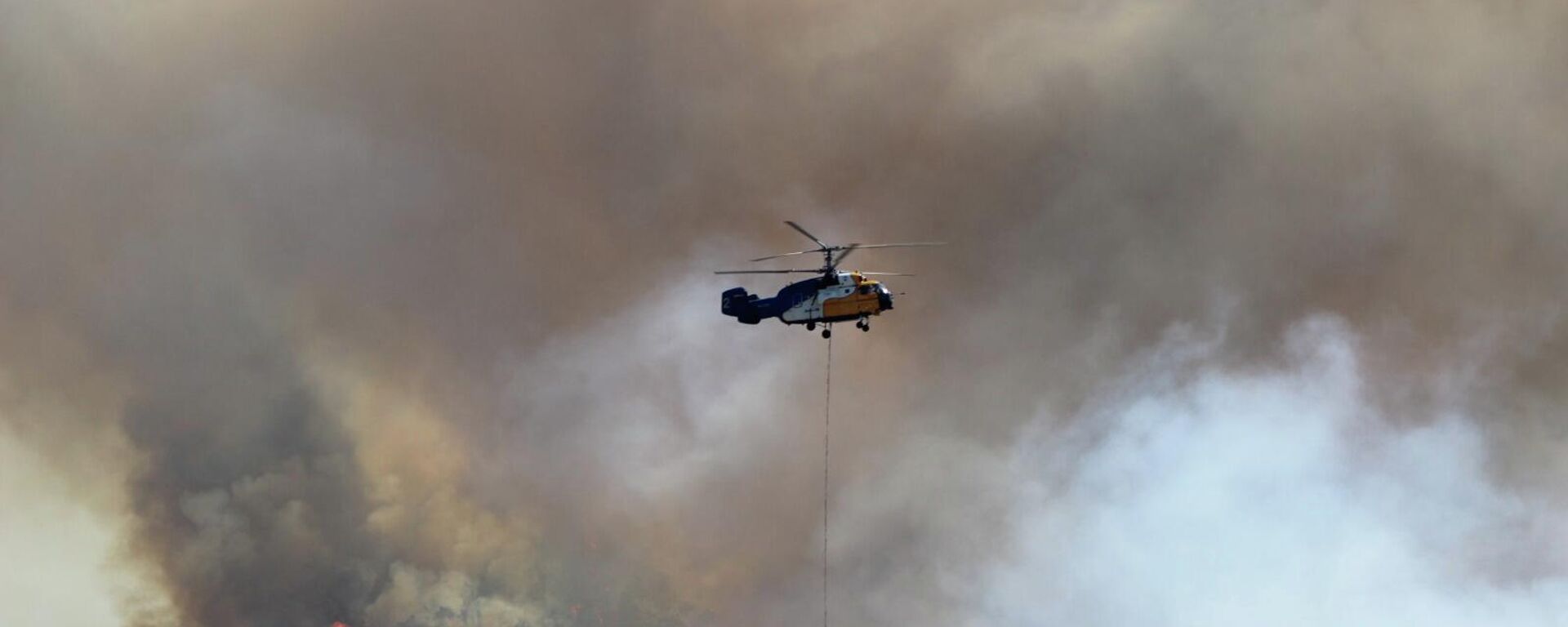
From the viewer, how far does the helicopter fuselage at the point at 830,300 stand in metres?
51.2

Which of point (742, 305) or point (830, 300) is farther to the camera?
point (742, 305)

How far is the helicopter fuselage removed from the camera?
51.2 meters

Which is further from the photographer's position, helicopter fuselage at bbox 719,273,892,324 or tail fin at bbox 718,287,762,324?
tail fin at bbox 718,287,762,324

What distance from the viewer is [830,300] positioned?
2037 inches

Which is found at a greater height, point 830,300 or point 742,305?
point 742,305

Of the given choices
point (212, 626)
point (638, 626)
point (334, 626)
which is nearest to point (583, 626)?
point (638, 626)

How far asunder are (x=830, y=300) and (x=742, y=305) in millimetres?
4630

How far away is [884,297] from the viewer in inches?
2012

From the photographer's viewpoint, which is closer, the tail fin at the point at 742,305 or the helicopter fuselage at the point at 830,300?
the helicopter fuselage at the point at 830,300

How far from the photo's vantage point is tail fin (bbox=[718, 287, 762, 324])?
55000 millimetres

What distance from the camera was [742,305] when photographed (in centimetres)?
5531

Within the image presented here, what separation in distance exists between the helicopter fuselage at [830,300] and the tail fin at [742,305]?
3.30ft

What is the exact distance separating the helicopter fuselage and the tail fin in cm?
101

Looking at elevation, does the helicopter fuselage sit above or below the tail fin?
below
